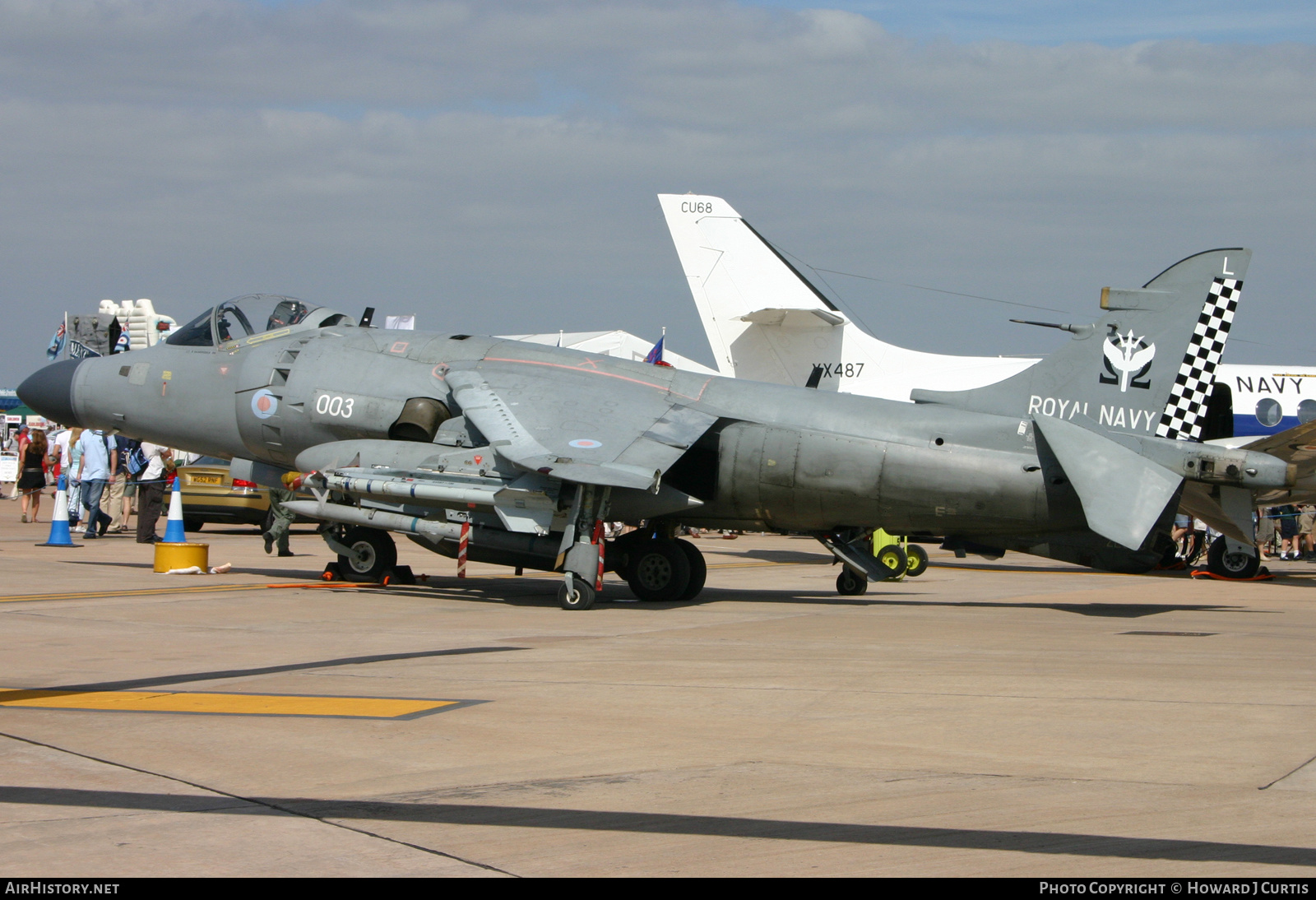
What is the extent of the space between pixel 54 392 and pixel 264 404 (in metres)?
3.67

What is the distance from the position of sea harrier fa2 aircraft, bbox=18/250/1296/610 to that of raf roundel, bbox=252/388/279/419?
0.03m

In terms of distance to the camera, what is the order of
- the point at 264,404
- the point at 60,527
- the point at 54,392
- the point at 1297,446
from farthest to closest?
the point at 60,527 < the point at 1297,446 < the point at 54,392 < the point at 264,404

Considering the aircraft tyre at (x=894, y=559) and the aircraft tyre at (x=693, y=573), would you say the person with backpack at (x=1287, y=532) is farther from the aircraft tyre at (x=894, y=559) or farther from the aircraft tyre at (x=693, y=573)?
the aircraft tyre at (x=693, y=573)

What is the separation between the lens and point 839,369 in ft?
88.1

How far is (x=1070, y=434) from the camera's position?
13867mm

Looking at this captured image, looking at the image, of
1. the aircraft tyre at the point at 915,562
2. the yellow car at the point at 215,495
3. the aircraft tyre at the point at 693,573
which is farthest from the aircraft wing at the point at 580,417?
the yellow car at the point at 215,495

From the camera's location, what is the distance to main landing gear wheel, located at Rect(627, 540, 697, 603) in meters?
15.4

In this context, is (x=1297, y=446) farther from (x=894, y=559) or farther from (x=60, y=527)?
(x=60, y=527)

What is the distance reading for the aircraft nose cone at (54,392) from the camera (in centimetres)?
1761

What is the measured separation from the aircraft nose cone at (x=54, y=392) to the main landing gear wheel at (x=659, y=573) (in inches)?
338

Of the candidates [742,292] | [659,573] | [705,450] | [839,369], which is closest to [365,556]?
[659,573]

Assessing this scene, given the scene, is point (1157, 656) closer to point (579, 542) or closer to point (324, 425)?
point (579, 542)

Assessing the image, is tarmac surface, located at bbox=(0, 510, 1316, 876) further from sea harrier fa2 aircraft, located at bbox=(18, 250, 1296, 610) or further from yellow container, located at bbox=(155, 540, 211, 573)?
yellow container, located at bbox=(155, 540, 211, 573)

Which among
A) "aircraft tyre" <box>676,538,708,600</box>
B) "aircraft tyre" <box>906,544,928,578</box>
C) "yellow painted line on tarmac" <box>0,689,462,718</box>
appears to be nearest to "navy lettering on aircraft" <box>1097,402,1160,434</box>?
"aircraft tyre" <box>676,538,708,600</box>
